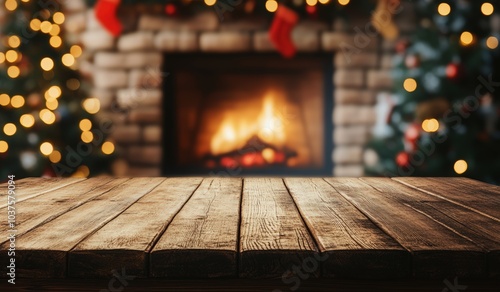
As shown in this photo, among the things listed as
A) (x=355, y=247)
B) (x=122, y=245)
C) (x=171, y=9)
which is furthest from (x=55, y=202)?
(x=171, y=9)

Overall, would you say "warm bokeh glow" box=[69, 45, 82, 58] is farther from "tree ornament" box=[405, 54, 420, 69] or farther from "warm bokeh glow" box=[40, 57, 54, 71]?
"tree ornament" box=[405, 54, 420, 69]

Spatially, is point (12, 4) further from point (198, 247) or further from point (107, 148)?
point (198, 247)

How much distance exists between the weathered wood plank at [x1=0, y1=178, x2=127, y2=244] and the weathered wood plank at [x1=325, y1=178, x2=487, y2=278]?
26.3 inches

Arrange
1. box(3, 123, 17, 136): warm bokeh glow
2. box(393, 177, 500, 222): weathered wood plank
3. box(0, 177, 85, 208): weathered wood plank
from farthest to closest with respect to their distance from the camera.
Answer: box(3, 123, 17, 136): warm bokeh glow, box(0, 177, 85, 208): weathered wood plank, box(393, 177, 500, 222): weathered wood plank

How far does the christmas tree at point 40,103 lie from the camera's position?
3.82 meters

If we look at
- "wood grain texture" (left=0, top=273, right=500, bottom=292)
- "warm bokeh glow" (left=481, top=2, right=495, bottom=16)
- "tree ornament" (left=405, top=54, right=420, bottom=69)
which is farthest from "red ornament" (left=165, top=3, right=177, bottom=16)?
"wood grain texture" (left=0, top=273, right=500, bottom=292)

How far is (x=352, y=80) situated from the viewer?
4.18 meters

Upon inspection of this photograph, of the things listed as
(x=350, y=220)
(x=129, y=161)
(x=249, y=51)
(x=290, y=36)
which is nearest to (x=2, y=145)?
(x=129, y=161)

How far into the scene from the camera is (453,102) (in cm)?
388

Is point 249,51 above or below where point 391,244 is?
above

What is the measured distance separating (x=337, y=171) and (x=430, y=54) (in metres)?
0.95

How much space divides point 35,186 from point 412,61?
9.13 feet

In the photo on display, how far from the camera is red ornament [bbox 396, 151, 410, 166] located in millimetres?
3887

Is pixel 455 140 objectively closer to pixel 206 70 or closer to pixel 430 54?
pixel 430 54
